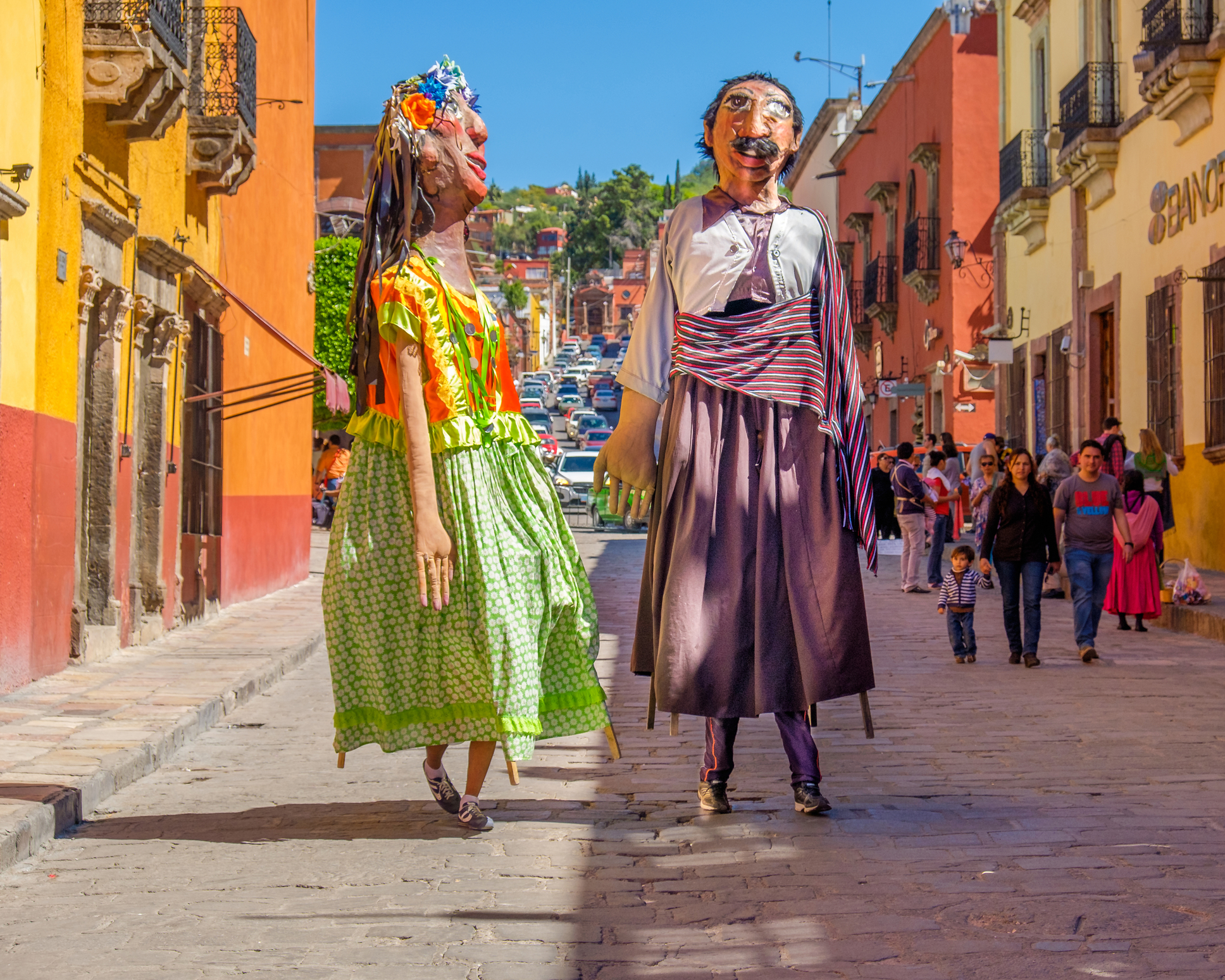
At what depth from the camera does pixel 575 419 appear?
230ft

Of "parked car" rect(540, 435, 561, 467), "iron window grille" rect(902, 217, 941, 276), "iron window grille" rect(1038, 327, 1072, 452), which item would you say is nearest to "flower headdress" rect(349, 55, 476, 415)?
"iron window grille" rect(1038, 327, 1072, 452)

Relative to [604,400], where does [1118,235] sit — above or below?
below

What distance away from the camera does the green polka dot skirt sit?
5.04 meters

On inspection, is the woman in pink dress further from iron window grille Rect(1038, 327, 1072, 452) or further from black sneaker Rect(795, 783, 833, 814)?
iron window grille Rect(1038, 327, 1072, 452)

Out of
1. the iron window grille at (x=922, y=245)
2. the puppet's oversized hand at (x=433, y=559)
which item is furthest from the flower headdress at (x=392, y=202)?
the iron window grille at (x=922, y=245)

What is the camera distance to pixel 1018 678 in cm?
986

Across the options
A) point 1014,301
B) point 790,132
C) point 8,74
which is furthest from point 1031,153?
point 790,132

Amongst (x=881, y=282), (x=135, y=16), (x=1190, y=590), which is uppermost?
(x=881, y=282)

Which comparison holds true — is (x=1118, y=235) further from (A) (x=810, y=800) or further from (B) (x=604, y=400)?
(B) (x=604, y=400)

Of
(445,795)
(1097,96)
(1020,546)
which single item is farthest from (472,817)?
(1097,96)

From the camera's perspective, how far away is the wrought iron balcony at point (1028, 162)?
2452 cm

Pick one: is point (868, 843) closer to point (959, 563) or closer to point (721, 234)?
point (721, 234)

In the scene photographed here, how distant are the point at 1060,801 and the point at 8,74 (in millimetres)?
6637

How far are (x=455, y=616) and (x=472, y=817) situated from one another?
65cm
